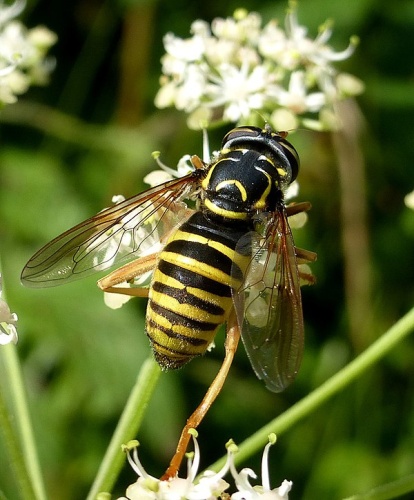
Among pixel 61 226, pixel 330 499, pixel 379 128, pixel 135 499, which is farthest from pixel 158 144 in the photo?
pixel 135 499

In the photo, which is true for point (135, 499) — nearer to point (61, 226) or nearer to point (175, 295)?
point (175, 295)

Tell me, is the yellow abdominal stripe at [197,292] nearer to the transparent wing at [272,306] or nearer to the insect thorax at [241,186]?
the transparent wing at [272,306]

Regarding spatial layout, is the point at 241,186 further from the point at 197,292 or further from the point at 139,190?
the point at 139,190

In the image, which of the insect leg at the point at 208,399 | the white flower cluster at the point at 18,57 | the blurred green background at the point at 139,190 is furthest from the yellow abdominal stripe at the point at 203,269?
the blurred green background at the point at 139,190

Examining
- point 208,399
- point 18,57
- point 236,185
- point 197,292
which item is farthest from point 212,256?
point 18,57

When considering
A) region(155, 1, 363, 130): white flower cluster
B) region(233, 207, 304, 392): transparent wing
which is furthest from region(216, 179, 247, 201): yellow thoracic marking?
region(155, 1, 363, 130): white flower cluster

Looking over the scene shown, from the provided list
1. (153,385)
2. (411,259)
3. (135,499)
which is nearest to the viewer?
(135,499)

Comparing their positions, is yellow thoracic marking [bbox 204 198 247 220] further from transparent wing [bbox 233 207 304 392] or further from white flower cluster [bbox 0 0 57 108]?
white flower cluster [bbox 0 0 57 108]
